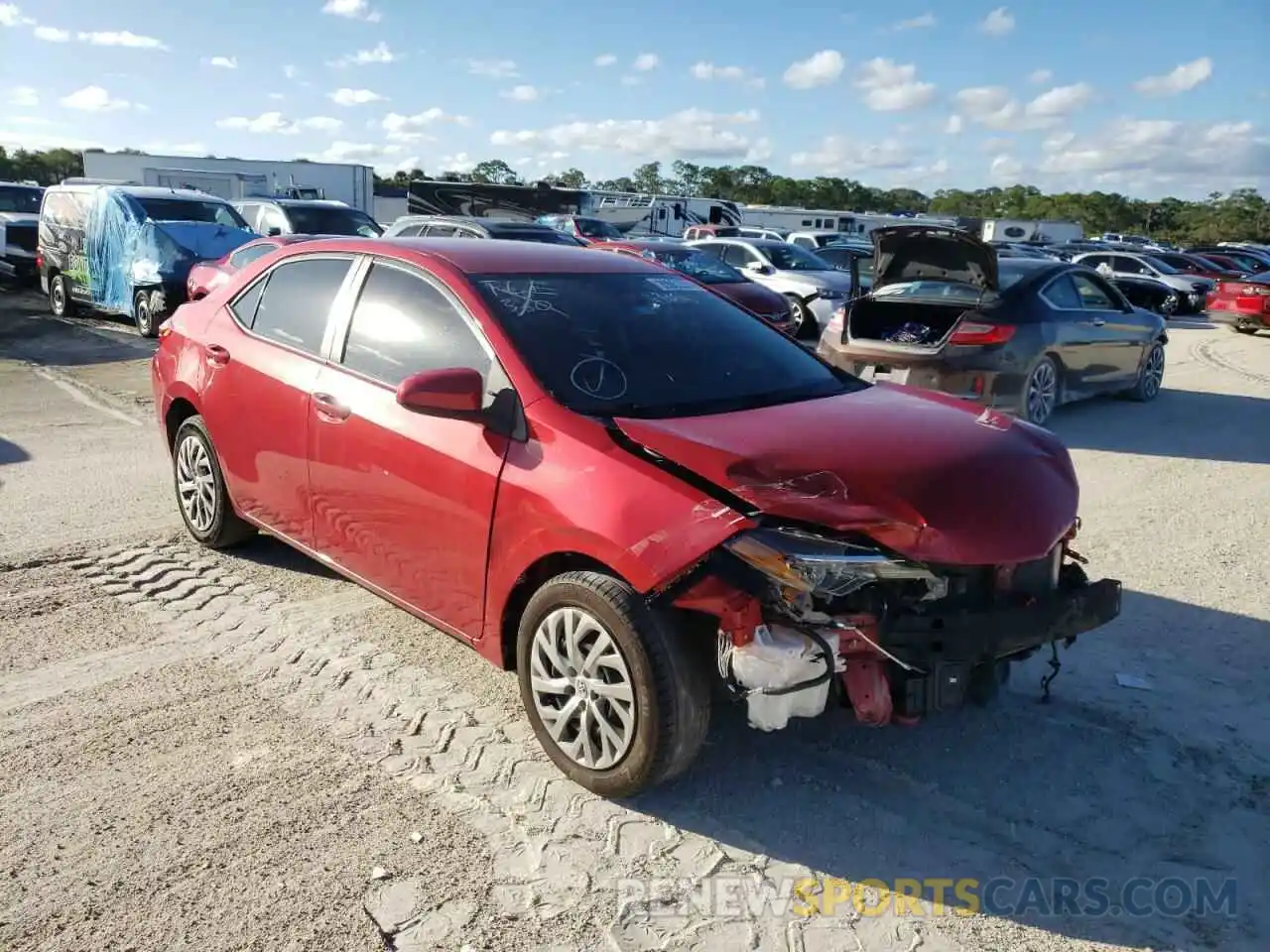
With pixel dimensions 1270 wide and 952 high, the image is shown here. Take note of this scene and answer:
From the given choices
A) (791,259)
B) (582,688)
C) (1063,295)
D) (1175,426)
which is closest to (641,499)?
(582,688)

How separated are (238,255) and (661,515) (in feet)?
37.3

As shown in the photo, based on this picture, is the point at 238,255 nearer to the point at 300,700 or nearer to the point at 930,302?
the point at 930,302

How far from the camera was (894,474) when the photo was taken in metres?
3.19

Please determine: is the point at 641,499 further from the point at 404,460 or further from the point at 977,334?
the point at 977,334

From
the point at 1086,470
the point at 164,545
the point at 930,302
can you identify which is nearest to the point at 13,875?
the point at 164,545

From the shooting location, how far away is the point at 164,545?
17.8 feet

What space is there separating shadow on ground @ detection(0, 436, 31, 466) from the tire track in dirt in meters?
3.01

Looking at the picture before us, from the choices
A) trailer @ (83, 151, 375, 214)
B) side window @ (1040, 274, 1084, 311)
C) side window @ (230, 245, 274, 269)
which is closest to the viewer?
side window @ (1040, 274, 1084, 311)

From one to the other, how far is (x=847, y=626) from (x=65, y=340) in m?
13.8

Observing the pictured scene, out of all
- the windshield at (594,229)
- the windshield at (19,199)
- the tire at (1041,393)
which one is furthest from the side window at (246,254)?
the windshield at (19,199)

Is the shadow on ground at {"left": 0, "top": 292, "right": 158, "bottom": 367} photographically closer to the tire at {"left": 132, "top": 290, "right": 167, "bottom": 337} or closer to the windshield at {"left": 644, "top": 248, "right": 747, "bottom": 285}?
the tire at {"left": 132, "top": 290, "right": 167, "bottom": 337}

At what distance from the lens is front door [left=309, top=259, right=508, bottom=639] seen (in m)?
3.58

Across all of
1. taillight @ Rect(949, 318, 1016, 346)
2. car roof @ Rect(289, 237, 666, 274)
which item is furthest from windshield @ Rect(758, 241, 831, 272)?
car roof @ Rect(289, 237, 666, 274)

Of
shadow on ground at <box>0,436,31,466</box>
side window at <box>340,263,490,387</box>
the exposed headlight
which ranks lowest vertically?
shadow on ground at <box>0,436,31,466</box>
